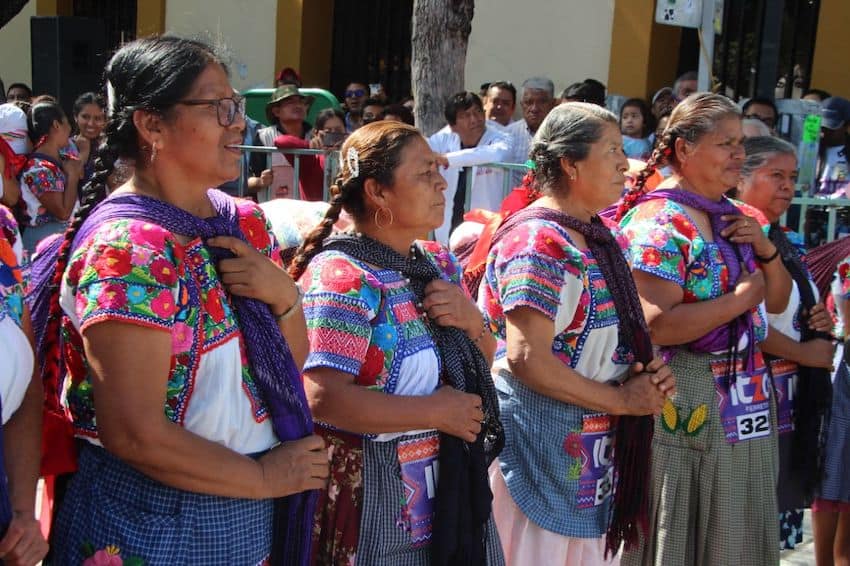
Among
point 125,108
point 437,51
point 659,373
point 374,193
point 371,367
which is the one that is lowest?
point 659,373

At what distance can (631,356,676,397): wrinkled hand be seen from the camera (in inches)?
126

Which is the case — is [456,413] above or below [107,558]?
above

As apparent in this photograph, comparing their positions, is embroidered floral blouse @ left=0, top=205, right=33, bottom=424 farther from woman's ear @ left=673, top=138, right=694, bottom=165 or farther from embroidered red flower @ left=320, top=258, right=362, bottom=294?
woman's ear @ left=673, top=138, right=694, bottom=165

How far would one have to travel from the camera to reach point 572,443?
3225mm

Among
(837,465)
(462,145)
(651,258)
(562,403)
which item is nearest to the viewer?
Answer: (562,403)

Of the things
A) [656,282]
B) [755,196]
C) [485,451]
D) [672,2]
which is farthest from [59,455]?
[672,2]

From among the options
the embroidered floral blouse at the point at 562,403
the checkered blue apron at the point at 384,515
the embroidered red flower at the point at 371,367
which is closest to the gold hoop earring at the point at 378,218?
the embroidered red flower at the point at 371,367

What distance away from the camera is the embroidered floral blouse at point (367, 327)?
267 centimetres

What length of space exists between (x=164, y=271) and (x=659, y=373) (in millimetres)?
1703

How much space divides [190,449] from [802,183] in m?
5.32

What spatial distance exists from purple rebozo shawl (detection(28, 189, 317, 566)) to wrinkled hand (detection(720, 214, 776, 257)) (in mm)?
1965

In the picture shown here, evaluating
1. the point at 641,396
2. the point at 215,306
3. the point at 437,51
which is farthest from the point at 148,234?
the point at 437,51

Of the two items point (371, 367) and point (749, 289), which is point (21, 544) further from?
point (749, 289)

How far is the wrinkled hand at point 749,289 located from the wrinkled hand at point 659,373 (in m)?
0.54
